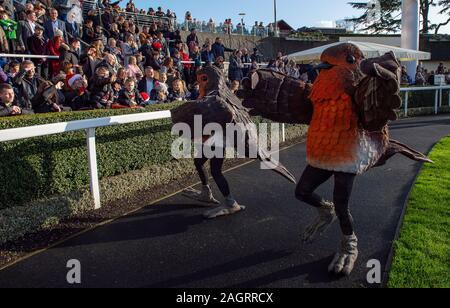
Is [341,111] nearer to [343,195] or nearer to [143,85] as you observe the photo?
[343,195]

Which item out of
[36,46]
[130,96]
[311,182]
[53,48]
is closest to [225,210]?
[311,182]

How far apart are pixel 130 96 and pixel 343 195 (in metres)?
4.82

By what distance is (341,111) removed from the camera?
3545 mm

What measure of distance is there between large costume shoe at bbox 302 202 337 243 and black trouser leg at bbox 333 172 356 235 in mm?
345

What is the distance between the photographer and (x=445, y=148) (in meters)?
9.08

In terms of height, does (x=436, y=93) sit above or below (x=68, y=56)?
below

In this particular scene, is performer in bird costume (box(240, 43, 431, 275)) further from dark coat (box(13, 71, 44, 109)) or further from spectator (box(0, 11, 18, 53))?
spectator (box(0, 11, 18, 53))

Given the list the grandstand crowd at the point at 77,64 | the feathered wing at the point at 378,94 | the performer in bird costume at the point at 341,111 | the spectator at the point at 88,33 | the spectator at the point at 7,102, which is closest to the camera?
the feathered wing at the point at 378,94

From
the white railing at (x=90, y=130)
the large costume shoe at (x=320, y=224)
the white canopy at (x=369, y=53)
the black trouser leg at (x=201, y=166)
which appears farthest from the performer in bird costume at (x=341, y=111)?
the white canopy at (x=369, y=53)

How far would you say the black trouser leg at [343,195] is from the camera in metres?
3.66

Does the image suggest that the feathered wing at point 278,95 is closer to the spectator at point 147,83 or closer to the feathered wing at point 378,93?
the feathered wing at point 378,93

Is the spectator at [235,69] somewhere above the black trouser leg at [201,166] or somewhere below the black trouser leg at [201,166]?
above

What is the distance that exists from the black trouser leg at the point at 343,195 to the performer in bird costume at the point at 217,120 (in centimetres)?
90

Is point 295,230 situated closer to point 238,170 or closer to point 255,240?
point 255,240
